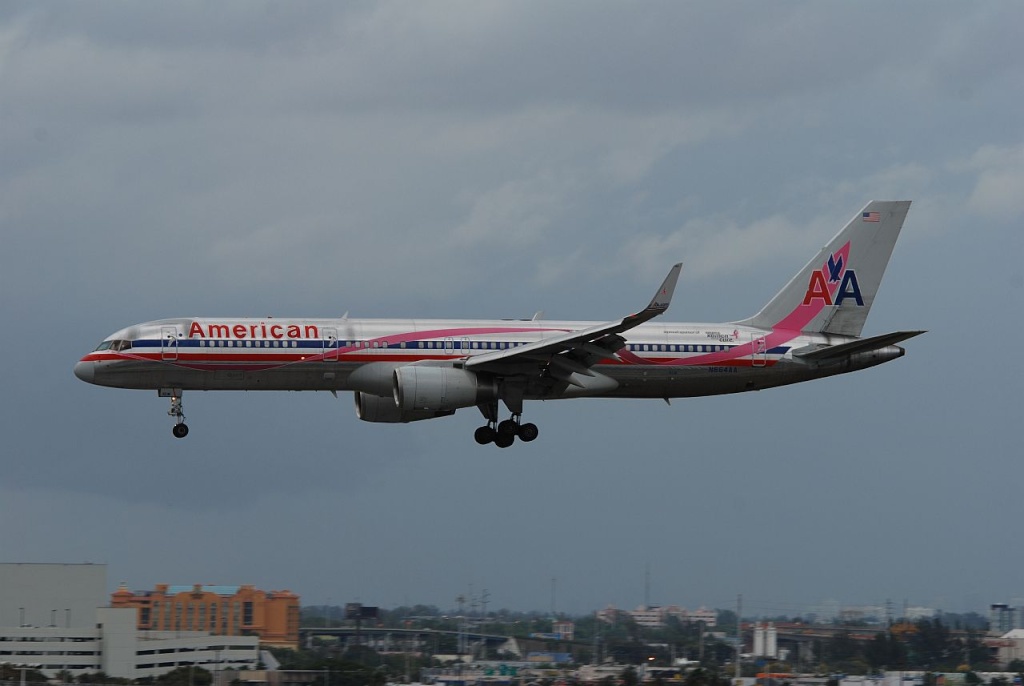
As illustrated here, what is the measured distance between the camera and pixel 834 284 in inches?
2311

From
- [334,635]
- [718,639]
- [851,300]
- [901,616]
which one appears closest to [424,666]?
[334,635]

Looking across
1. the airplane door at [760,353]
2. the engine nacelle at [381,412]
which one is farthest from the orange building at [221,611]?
the airplane door at [760,353]

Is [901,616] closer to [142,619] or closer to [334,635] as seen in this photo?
[334,635]

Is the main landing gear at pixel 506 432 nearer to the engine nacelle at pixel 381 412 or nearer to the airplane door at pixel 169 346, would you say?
the engine nacelle at pixel 381 412

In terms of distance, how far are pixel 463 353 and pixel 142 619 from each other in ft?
126

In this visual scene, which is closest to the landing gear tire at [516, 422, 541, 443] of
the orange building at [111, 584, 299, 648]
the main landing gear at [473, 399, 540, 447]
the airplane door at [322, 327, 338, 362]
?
the main landing gear at [473, 399, 540, 447]

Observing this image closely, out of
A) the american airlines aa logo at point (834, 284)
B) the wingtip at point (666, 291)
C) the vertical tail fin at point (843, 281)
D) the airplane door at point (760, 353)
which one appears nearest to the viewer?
the wingtip at point (666, 291)

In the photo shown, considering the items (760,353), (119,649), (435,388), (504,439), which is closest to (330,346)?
(435,388)

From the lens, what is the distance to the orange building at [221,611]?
78.1 m

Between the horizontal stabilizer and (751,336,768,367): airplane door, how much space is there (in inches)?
52.8

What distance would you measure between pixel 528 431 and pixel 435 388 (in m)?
5.35

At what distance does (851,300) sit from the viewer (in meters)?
58.6

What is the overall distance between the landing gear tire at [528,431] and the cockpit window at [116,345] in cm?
1539

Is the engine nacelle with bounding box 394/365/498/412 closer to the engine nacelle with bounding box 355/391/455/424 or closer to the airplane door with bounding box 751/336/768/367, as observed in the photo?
the engine nacelle with bounding box 355/391/455/424
